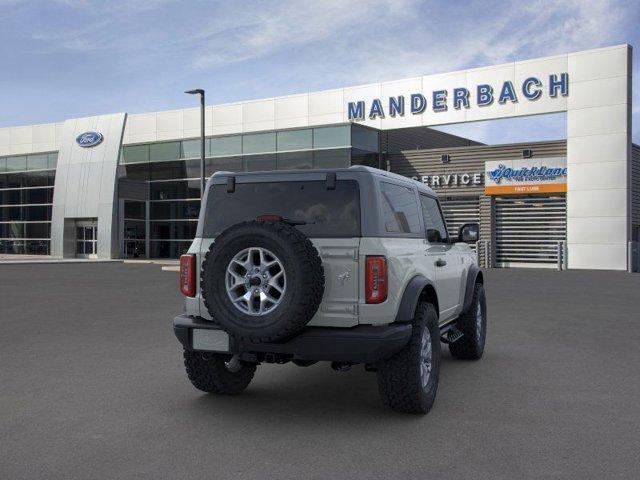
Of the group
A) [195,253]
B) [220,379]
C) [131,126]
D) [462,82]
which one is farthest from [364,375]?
[131,126]

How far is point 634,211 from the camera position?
85.7 feet

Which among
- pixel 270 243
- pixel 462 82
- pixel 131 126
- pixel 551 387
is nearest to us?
pixel 270 243

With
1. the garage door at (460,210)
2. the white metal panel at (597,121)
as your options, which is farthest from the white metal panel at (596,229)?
the garage door at (460,210)

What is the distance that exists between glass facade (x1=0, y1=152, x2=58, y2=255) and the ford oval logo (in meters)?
2.31

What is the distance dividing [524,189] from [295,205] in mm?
23892

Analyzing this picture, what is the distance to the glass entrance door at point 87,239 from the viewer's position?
37.8 meters

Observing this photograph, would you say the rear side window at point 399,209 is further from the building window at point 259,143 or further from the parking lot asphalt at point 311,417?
the building window at point 259,143

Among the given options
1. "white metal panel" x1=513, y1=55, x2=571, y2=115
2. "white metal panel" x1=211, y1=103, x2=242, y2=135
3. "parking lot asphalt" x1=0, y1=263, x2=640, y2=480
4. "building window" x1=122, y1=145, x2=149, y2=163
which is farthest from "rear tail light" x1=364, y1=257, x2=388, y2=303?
"building window" x1=122, y1=145, x2=149, y2=163

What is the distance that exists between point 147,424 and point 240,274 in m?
1.32

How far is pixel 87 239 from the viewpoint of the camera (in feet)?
125

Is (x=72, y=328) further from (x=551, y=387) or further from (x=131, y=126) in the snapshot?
(x=131, y=126)

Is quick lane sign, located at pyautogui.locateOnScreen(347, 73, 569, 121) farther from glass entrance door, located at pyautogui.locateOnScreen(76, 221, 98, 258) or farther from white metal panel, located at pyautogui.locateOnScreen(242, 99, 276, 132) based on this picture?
glass entrance door, located at pyautogui.locateOnScreen(76, 221, 98, 258)

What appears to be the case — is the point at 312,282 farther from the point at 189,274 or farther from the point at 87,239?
the point at 87,239

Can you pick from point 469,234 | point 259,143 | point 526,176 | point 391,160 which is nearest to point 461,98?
point 391,160
